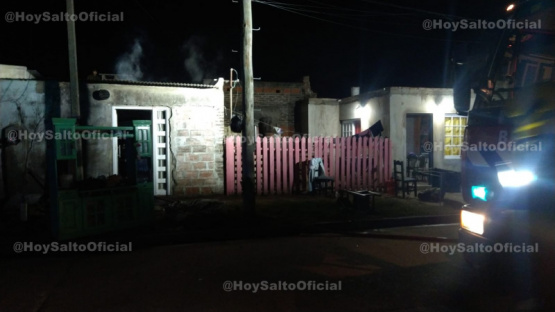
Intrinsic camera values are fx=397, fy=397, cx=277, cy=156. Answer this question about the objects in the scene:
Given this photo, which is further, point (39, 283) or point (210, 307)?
point (39, 283)

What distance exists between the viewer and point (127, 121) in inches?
396

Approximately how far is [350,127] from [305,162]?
6277 mm

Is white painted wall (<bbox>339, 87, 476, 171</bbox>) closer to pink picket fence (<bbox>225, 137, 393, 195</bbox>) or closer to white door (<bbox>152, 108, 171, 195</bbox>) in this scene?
pink picket fence (<bbox>225, 137, 393, 195</bbox>)

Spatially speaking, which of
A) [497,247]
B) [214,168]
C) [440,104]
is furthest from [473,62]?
[440,104]

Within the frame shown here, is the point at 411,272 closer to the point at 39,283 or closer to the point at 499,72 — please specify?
the point at 499,72

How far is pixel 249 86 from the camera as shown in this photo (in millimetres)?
8695

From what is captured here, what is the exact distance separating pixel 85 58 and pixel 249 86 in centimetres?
1747

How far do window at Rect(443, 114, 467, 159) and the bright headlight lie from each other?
1080 centimetres

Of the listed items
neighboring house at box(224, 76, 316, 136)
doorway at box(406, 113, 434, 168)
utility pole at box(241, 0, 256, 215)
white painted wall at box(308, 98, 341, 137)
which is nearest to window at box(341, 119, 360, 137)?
white painted wall at box(308, 98, 341, 137)

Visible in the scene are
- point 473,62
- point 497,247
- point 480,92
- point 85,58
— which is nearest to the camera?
point 497,247
